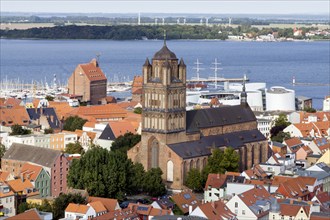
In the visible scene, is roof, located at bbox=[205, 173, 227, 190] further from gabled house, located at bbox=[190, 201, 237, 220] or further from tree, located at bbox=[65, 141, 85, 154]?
tree, located at bbox=[65, 141, 85, 154]

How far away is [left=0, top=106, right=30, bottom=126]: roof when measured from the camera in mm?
53438

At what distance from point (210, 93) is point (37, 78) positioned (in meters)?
35.4

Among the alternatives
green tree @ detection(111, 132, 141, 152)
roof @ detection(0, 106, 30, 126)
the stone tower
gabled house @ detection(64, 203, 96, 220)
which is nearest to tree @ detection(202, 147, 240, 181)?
the stone tower

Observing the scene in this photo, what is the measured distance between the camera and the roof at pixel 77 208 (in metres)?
32.6

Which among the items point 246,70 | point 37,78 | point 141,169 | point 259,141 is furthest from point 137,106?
point 246,70

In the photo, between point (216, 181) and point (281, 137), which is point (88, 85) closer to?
point (281, 137)

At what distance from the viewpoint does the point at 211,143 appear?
4306 centimetres

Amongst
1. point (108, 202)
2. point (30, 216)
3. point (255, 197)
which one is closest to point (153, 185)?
point (108, 202)

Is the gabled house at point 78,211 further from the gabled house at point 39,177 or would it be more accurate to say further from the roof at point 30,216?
the gabled house at point 39,177

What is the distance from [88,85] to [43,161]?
95.9 ft

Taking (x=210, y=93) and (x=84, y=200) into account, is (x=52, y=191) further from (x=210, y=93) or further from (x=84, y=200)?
(x=210, y=93)

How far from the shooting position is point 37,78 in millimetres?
101938

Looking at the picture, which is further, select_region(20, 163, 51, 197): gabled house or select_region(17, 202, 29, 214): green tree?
select_region(20, 163, 51, 197): gabled house

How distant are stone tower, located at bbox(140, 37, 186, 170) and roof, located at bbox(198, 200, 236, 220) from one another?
854cm
